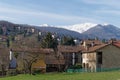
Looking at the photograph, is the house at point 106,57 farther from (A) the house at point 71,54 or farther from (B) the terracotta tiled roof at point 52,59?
(A) the house at point 71,54

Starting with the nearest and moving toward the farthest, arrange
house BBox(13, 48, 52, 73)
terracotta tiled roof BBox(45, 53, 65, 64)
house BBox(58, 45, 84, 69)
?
1. house BBox(13, 48, 52, 73)
2. terracotta tiled roof BBox(45, 53, 65, 64)
3. house BBox(58, 45, 84, 69)

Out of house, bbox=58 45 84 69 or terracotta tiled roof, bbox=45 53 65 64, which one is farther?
house, bbox=58 45 84 69

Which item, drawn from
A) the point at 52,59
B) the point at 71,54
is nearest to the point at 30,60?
the point at 52,59

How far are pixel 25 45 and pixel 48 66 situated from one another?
10.9m

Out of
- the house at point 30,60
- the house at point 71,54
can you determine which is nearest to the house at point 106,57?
the house at point 30,60

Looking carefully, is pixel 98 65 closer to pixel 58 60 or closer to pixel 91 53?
pixel 91 53

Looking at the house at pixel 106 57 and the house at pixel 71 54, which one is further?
the house at pixel 71 54

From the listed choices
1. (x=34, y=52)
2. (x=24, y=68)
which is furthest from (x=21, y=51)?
(x=24, y=68)

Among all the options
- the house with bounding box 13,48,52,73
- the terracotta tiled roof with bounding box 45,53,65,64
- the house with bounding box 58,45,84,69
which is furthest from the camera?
the house with bounding box 58,45,84,69

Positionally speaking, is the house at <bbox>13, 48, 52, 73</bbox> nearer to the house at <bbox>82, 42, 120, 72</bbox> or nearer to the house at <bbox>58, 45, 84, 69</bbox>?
the house at <bbox>58, 45, 84, 69</bbox>

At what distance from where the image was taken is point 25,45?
101 metres

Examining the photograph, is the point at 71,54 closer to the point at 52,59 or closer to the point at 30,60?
the point at 52,59

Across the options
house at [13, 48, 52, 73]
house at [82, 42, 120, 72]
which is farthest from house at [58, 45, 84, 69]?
house at [82, 42, 120, 72]

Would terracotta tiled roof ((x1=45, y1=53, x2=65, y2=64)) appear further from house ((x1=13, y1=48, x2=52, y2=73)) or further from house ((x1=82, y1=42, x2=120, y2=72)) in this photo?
house ((x1=82, y1=42, x2=120, y2=72))
